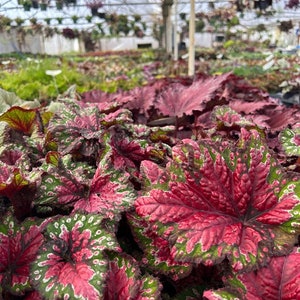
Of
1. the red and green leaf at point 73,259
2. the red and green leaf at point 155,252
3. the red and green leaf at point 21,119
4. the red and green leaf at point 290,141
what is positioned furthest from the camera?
the red and green leaf at point 21,119

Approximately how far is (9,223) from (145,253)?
246 millimetres

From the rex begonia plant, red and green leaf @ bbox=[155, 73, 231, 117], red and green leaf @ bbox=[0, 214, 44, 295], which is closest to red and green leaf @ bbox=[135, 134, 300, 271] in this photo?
the rex begonia plant

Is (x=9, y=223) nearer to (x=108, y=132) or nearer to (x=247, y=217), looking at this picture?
(x=108, y=132)

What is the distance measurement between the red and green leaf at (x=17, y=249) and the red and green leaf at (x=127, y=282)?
0.13 metres

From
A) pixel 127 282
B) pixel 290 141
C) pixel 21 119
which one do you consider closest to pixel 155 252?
pixel 127 282

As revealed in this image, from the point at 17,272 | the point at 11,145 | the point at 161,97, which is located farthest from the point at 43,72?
the point at 17,272

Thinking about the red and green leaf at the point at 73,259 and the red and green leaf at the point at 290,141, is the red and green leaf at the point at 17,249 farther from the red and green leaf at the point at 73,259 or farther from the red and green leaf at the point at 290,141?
the red and green leaf at the point at 290,141

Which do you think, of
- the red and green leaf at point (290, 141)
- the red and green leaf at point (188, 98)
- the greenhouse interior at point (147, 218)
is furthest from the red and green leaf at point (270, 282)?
the red and green leaf at point (188, 98)

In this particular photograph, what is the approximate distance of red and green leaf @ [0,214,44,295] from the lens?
640mm

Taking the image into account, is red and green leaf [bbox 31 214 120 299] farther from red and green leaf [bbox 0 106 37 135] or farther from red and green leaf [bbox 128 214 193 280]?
red and green leaf [bbox 0 106 37 135]

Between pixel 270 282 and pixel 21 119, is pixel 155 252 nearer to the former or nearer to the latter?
pixel 270 282

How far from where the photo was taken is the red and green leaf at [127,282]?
609mm

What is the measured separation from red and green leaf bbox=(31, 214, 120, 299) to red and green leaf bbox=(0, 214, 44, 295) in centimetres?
4

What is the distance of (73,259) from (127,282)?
0.09 meters
